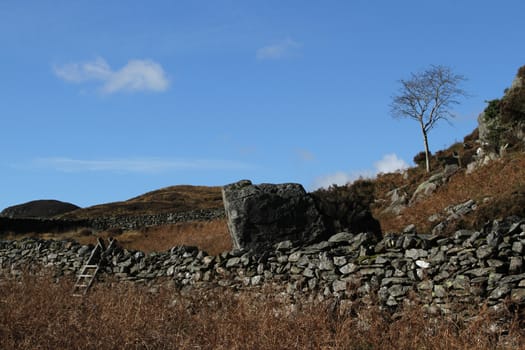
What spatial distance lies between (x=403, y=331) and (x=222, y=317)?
2488mm

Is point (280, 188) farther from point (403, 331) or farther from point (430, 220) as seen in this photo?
point (430, 220)

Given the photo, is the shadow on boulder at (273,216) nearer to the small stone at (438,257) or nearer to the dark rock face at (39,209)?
the small stone at (438,257)

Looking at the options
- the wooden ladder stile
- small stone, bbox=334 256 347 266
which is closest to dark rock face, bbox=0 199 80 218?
the wooden ladder stile

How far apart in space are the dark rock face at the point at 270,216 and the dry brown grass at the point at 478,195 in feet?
18.9

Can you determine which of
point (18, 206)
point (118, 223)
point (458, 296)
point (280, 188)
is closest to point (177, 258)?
point (280, 188)

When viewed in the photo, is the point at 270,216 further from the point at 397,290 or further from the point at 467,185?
the point at 467,185

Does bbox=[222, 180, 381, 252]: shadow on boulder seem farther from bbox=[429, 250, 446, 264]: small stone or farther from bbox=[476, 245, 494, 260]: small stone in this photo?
bbox=[476, 245, 494, 260]: small stone

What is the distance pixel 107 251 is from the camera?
626 inches

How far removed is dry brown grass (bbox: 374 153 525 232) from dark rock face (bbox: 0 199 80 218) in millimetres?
53741

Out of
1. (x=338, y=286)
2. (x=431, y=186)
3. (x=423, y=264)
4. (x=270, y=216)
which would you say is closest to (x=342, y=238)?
(x=338, y=286)

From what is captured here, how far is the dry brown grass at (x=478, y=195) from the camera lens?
54.8 feet

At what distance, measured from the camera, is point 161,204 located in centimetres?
5825

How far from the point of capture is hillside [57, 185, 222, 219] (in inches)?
2159

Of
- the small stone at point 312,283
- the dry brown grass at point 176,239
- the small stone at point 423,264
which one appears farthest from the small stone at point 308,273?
the dry brown grass at point 176,239
